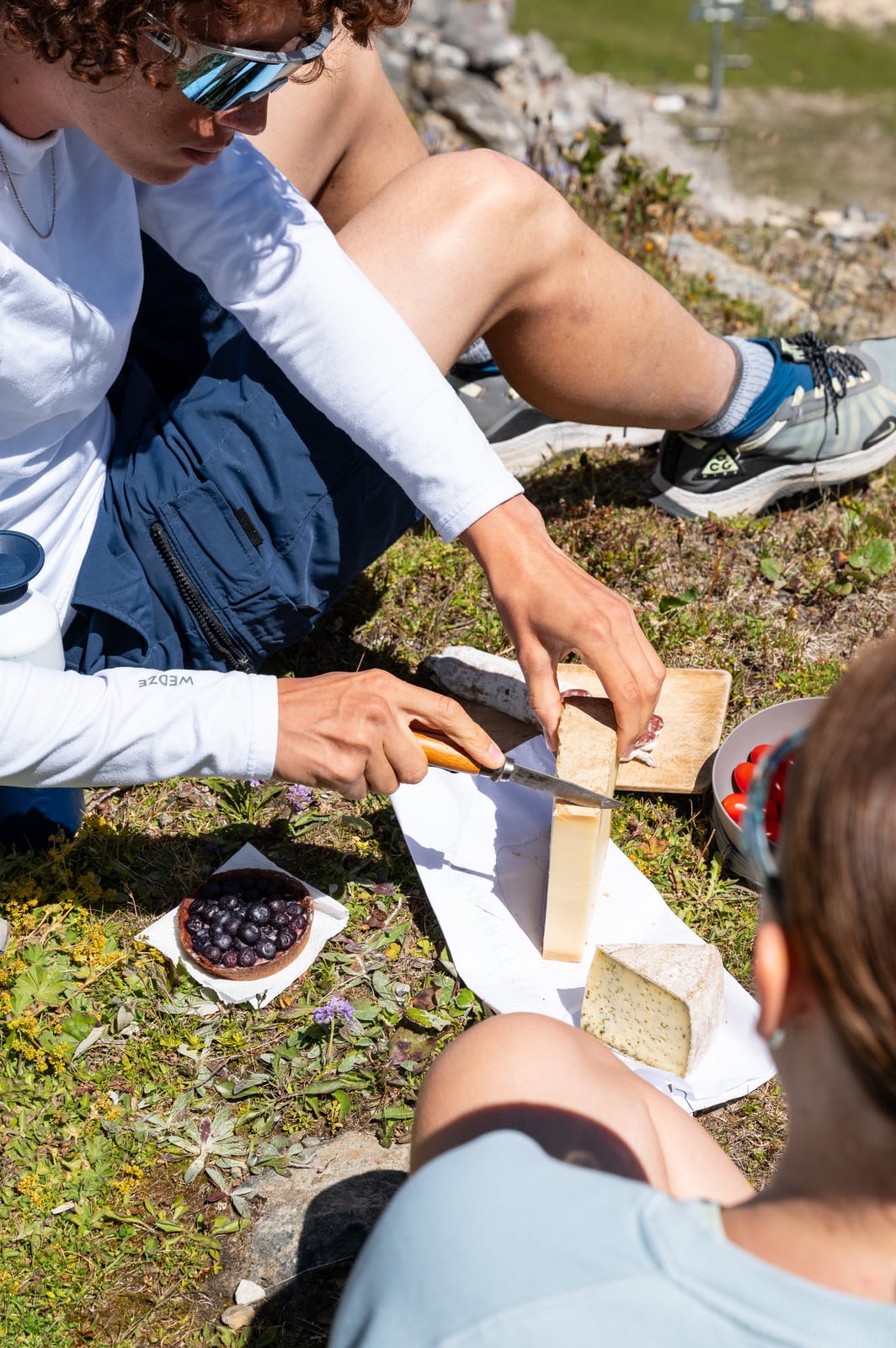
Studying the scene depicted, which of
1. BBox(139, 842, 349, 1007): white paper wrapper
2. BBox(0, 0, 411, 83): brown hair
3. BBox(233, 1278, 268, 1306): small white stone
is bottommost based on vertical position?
BBox(233, 1278, 268, 1306): small white stone

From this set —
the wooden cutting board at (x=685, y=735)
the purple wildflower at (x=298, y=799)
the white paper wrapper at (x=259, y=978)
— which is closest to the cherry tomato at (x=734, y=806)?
the wooden cutting board at (x=685, y=735)

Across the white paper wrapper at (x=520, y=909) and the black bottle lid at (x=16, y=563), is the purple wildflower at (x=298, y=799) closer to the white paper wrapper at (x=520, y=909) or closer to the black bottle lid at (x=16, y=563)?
the white paper wrapper at (x=520, y=909)

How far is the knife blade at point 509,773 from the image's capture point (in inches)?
83.4

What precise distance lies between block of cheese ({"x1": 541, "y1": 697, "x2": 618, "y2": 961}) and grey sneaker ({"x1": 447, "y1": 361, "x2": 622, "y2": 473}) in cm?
130

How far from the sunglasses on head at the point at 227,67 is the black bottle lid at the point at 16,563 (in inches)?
33.1

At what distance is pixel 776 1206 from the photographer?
106cm

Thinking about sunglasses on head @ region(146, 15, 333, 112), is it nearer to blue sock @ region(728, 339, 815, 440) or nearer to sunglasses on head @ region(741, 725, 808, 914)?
sunglasses on head @ region(741, 725, 808, 914)

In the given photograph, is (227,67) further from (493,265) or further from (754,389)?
(754,389)

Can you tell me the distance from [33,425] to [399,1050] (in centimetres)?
143

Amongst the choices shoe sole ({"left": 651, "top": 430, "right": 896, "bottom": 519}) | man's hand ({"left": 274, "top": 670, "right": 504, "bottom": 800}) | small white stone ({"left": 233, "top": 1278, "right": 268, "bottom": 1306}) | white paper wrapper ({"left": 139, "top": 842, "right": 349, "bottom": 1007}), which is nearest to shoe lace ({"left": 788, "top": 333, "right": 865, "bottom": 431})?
shoe sole ({"left": 651, "top": 430, "right": 896, "bottom": 519})

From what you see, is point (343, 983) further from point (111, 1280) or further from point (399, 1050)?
point (111, 1280)

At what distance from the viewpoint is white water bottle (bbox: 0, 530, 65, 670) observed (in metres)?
2.04

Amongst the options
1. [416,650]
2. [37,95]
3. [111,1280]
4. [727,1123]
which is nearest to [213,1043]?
[111,1280]

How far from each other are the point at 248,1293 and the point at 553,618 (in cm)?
133
